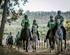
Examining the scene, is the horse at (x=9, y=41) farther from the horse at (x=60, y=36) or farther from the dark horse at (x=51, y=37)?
the horse at (x=60, y=36)

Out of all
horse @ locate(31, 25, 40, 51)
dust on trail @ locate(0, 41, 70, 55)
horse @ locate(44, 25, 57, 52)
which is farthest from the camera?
horse @ locate(31, 25, 40, 51)

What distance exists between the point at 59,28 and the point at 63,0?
0.82 meters

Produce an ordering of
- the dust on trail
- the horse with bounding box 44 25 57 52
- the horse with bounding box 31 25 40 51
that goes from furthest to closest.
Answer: the horse with bounding box 31 25 40 51 < the horse with bounding box 44 25 57 52 < the dust on trail

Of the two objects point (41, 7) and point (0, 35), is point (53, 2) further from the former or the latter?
point (0, 35)

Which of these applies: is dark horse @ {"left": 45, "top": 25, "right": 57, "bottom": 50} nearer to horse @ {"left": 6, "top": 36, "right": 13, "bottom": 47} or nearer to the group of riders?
the group of riders

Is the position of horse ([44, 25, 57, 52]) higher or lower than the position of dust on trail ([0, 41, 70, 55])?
higher

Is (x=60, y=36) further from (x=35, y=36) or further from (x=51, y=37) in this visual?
(x=35, y=36)

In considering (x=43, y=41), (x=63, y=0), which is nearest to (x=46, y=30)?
(x=43, y=41)

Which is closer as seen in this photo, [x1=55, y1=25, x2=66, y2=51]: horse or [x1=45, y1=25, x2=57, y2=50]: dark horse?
[x1=55, y1=25, x2=66, y2=51]: horse

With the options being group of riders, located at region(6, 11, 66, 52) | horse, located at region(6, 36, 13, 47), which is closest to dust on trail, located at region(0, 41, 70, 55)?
horse, located at region(6, 36, 13, 47)

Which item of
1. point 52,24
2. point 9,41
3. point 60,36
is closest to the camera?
point 60,36

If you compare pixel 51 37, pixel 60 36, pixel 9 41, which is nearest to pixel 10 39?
pixel 9 41

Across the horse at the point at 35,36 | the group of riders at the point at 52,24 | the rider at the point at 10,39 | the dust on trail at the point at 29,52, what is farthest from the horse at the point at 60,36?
the rider at the point at 10,39

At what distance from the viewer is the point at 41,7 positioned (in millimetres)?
10859
